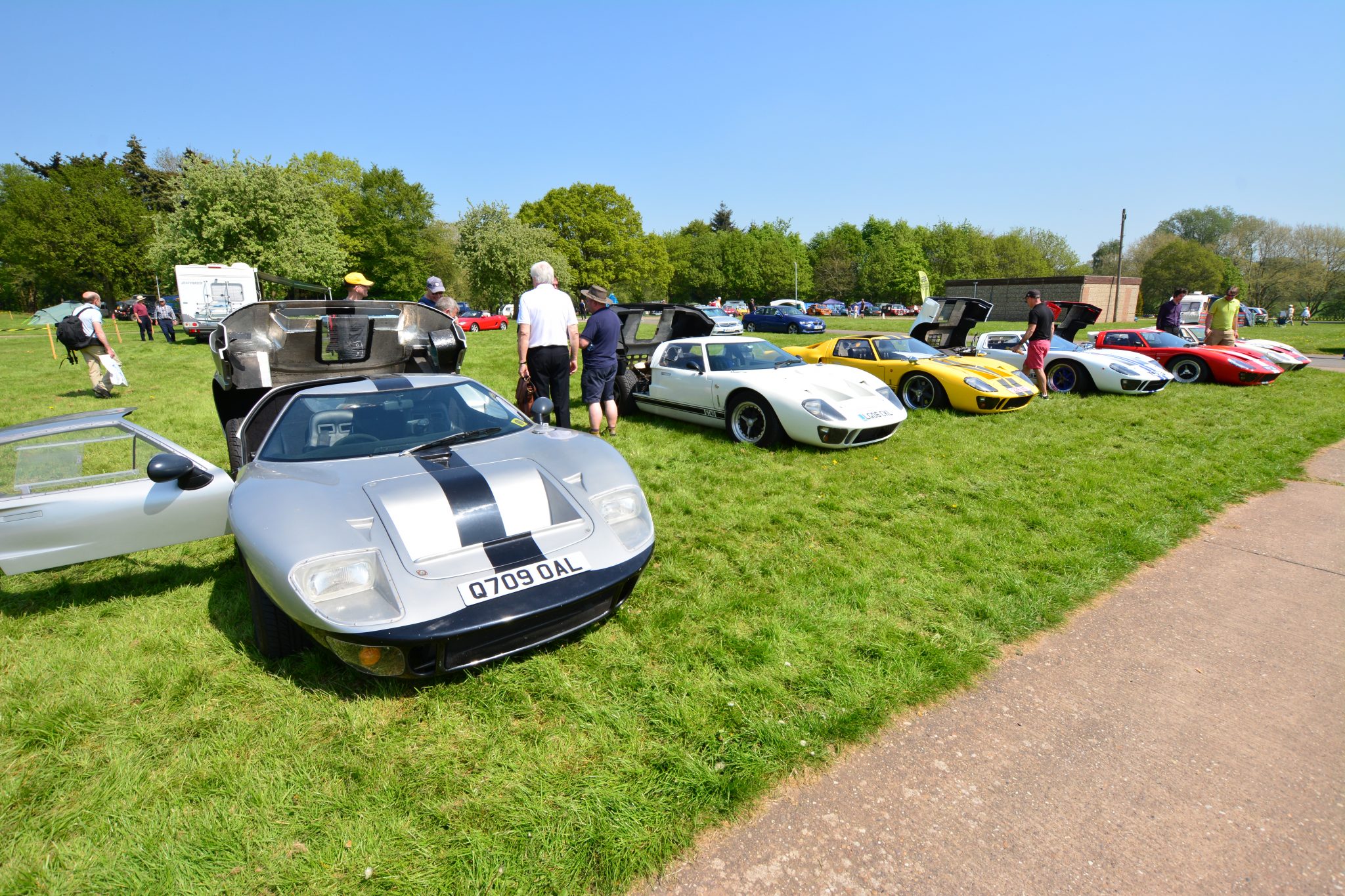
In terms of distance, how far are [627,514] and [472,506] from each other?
743 mm

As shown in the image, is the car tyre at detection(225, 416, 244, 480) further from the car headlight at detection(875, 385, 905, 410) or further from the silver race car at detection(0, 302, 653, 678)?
the car headlight at detection(875, 385, 905, 410)

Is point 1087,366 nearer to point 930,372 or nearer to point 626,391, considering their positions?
point 930,372

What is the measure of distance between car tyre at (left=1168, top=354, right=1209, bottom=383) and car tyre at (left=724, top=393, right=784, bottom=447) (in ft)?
29.6

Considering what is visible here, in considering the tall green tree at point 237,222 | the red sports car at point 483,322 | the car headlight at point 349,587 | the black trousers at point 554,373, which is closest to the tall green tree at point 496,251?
the red sports car at point 483,322

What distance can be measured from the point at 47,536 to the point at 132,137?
7357 centimetres

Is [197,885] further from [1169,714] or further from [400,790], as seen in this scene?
[1169,714]

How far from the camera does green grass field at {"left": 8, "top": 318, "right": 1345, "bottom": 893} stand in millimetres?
1870

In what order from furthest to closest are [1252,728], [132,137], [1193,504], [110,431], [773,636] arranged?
1. [132,137]
2. [1193,504]
3. [110,431]
4. [773,636]
5. [1252,728]

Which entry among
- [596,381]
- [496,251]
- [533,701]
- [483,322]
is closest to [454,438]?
[533,701]

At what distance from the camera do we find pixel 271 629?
274 centimetres

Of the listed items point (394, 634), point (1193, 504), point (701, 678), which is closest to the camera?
point (394, 634)

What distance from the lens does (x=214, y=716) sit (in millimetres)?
2457

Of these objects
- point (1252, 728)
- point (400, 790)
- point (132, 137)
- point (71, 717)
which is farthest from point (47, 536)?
point (132, 137)

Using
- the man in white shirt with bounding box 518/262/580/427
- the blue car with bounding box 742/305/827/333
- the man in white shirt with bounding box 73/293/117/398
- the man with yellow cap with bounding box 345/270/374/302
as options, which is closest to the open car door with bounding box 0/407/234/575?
the man in white shirt with bounding box 518/262/580/427
